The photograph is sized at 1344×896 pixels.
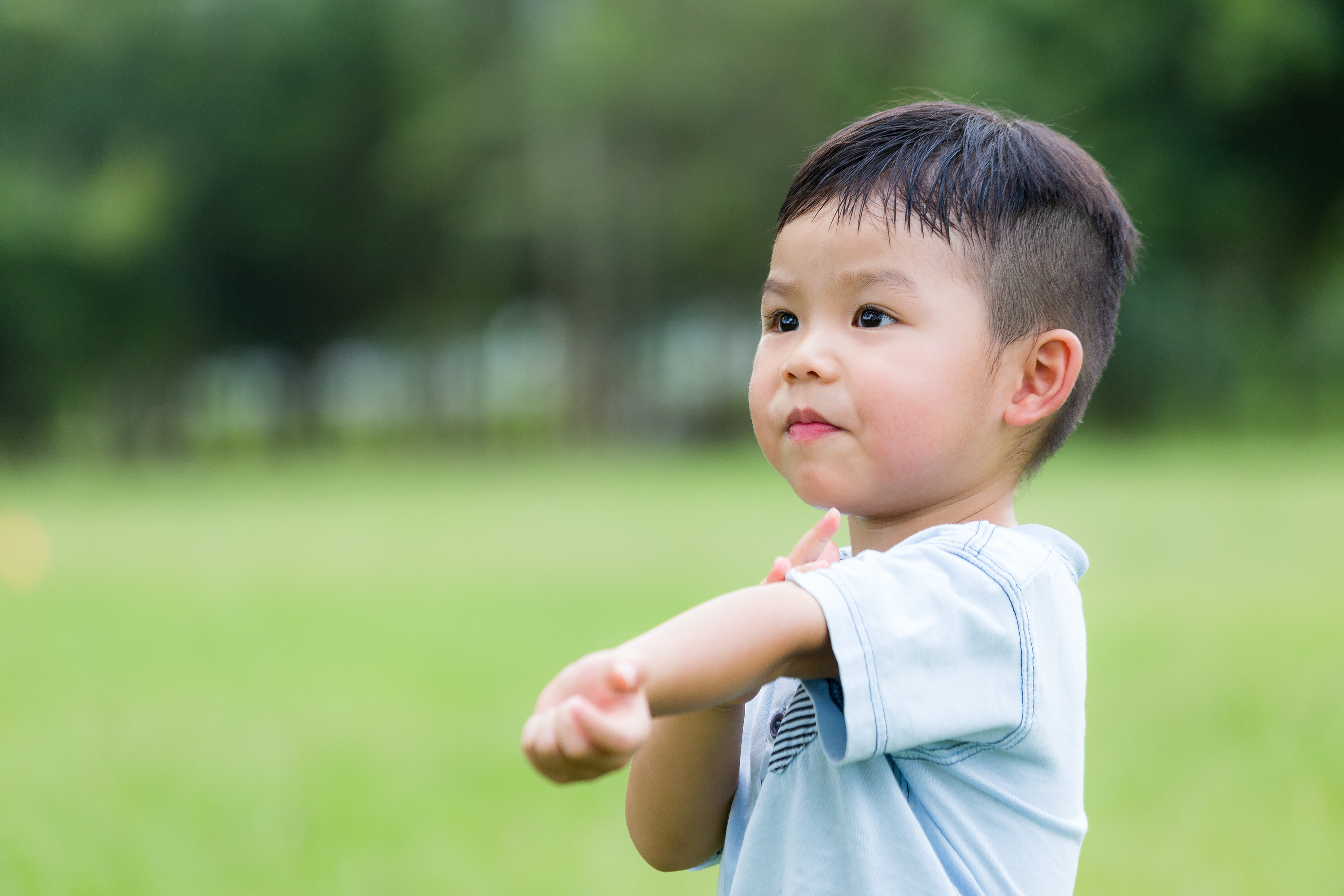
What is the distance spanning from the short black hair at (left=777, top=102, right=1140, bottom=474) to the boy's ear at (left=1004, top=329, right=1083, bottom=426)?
20 millimetres

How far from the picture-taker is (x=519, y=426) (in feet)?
95.5

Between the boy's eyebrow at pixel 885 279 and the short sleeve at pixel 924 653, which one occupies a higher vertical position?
the boy's eyebrow at pixel 885 279

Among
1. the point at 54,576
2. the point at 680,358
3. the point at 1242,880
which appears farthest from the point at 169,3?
the point at 1242,880

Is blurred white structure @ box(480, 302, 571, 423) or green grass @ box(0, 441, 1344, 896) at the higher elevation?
green grass @ box(0, 441, 1344, 896)

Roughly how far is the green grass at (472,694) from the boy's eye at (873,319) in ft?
5.86

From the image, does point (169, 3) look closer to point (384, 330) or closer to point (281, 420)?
point (384, 330)

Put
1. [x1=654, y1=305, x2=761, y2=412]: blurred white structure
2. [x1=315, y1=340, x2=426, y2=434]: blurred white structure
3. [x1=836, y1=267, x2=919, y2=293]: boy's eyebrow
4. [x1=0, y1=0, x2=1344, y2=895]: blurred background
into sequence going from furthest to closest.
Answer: [x1=315, y1=340, x2=426, y2=434]: blurred white structure → [x1=654, y1=305, x2=761, y2=412]: blurred white structure → [x1=0, y1=0, x2=1344, y2=895]: blurred background → [x1=836, y1=267, x2=919, y2=293]: boy's eyebrow

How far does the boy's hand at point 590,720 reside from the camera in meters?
1.02

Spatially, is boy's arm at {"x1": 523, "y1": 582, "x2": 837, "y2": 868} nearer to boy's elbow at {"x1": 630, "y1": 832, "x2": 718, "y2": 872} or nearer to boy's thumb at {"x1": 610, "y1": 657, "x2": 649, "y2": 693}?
boy's thumb at {"x1": 610, "y1": 657, "x2": 649, "y2": 693}

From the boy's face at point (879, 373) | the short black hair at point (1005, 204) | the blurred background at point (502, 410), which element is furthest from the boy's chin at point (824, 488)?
the blurred background at point (502, 410)

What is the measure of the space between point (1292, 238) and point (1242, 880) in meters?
19.2

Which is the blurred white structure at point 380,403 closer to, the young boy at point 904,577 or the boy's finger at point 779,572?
the young boy at point 904,577

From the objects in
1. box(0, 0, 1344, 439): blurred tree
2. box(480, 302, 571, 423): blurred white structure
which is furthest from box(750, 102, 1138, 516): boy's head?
box(480, 302, 571, 423): blurred white structure

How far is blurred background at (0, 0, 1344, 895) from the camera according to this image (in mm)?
3426
